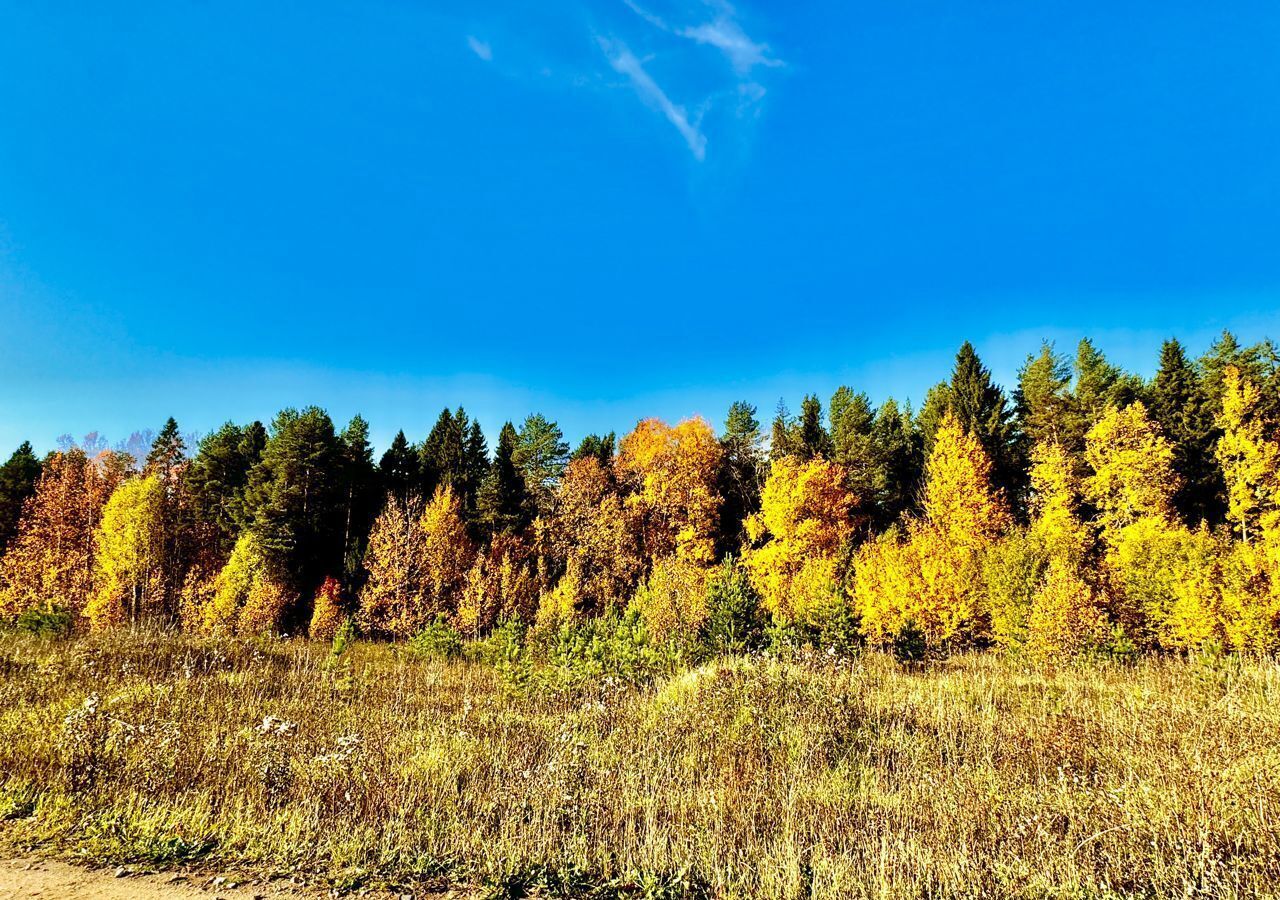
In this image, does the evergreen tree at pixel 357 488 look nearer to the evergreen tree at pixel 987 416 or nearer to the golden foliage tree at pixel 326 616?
the golden foliage tree at pixel 326 616

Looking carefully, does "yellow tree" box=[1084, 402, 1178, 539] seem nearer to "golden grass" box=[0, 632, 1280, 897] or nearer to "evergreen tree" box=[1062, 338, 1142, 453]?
"evergreen tree" box=[1062, 338, 1142, 453]

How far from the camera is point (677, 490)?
1651 inches

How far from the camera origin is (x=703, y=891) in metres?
4.91

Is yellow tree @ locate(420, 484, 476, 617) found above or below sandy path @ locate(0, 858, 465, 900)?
above

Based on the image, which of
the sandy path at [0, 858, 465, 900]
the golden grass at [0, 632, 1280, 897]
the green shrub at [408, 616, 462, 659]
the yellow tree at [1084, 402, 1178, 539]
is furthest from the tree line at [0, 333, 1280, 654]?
the sandy path at [0, 858, 465, 900]

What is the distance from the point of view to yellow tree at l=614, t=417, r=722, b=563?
→ 4078 centimetres

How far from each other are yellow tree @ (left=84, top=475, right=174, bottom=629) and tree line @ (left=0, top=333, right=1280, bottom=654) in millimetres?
193

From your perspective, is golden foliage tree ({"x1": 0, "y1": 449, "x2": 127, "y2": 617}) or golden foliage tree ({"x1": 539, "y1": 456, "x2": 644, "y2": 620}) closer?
golden foliage tree ({"x1": 0, "y1": 449, "x2": 127, "y2": 617})

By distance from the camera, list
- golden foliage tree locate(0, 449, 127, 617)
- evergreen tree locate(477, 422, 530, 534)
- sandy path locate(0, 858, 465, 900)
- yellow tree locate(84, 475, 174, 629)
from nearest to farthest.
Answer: sandy path locate(0, 858, 465, 900) → yellow tree locate(84, 475, 174, 629) → golden foliage tree locate(0, 449, 127, 617) → evergreen tree locate(477, 422, 530, 534)

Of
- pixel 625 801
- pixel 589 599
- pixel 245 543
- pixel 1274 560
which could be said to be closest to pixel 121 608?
pixel 245 543

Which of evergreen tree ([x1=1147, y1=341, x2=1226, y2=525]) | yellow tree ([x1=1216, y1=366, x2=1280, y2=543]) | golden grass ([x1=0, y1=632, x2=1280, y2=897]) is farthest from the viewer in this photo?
evergreen tree ([x1=1147, y1=341, x2=1226, y2=525])

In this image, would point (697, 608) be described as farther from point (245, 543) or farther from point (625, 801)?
point (245, 543)

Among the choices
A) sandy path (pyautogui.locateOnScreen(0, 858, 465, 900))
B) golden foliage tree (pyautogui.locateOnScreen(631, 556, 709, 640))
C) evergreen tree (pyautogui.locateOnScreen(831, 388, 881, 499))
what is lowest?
sandy path (pyautogui.locateOnScreen(0, 858, 465, 900))

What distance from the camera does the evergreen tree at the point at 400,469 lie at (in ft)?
170
